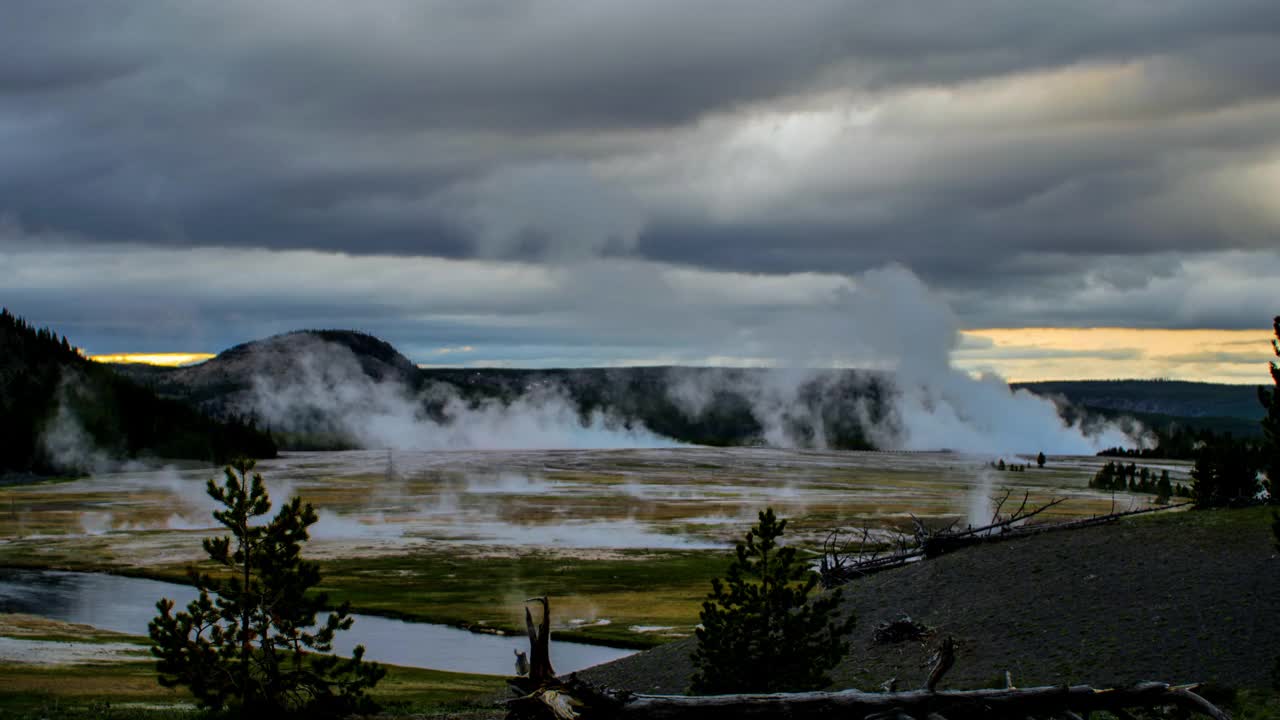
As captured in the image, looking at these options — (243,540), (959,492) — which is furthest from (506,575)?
(959,492)

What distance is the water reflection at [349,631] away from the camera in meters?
44.2

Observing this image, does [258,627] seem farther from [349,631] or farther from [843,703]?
[349,631]

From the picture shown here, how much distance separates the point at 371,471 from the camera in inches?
7008

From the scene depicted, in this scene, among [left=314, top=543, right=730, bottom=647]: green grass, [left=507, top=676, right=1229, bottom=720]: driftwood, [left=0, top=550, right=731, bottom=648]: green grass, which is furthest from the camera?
[left=314, top=543, right=730, bottom=647]: green grass

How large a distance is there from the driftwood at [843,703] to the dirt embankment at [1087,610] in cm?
1394

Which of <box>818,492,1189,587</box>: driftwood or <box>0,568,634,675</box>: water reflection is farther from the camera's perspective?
<box>0,568,634,675</box>: water reflection

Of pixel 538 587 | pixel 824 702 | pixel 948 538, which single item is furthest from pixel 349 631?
pixel 824 702

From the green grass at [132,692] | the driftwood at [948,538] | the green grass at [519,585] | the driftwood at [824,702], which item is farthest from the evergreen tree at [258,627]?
the green grass at [519,585]

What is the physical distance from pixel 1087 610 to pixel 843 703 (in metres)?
19.5

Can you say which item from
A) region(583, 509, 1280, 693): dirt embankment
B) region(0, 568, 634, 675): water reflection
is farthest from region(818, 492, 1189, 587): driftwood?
region(0, 568, 634, 675): water reflection

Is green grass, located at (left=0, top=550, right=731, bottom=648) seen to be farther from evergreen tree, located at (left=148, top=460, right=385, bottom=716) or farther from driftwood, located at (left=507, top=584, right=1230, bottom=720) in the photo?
driftwood, located at (left=507, top=584, right=1230, bottom=720)

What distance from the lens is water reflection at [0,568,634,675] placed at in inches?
1740

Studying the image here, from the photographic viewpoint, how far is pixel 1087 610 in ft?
90.0

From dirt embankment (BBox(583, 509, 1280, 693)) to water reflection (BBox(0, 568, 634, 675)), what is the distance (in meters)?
11.0
